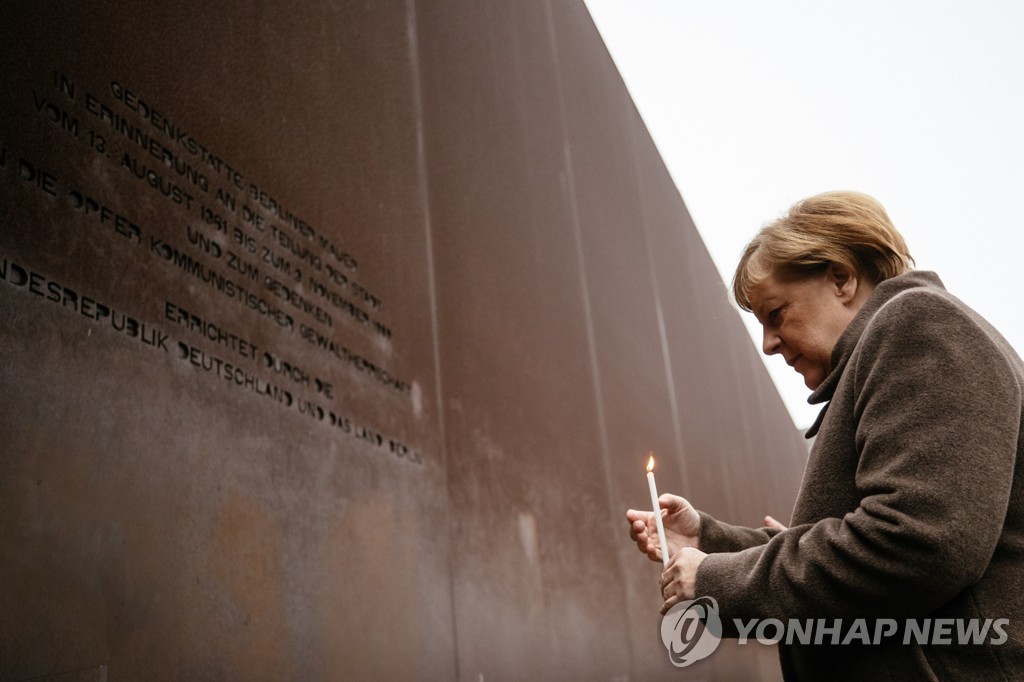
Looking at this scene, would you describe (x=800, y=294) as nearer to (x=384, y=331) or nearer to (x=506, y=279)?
(x=384, y=331)

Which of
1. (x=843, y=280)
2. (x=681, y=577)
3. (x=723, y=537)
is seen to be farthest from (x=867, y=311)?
(x=723, y=537)

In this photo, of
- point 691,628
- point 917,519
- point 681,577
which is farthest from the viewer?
point 691,628

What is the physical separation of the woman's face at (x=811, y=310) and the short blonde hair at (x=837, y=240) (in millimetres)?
22

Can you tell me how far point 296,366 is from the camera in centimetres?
212

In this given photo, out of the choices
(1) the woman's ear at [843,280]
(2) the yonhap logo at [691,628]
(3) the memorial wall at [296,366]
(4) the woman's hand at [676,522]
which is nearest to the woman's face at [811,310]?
(1) the woman's ear at [843,280]

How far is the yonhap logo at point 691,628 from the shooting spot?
1.50 m

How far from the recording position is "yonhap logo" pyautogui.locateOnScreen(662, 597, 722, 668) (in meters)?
1.50

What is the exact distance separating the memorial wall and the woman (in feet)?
2.98

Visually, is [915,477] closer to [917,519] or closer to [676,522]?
[917,519]

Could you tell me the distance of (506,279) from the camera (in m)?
3.56

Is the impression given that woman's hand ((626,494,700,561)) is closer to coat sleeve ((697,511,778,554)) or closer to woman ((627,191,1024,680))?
coat sleeve ((697,511,778,554))

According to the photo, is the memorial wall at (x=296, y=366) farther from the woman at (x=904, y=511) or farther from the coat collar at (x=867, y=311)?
the coat collar at (x=867, y=311)

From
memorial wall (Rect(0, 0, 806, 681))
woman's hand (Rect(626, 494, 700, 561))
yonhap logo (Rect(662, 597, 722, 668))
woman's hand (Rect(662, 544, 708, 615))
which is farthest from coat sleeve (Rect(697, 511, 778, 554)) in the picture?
memorial wall (Rect(0, 0, 806, 681))

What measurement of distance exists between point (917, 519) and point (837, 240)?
2.15 feet
